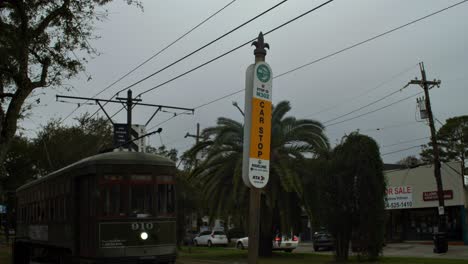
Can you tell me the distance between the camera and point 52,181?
707 inches

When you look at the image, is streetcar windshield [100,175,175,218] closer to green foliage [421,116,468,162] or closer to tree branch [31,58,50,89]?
tree branch [31,58,50,89]

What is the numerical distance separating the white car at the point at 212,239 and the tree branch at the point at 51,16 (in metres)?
29.4

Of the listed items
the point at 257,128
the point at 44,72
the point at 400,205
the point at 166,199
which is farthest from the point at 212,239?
the point at 257,128

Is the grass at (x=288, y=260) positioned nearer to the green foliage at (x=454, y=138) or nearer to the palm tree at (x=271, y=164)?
the palm tree at (x=271, y=164)

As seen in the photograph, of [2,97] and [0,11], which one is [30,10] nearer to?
[0,11]

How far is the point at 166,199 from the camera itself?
15195 millimetres

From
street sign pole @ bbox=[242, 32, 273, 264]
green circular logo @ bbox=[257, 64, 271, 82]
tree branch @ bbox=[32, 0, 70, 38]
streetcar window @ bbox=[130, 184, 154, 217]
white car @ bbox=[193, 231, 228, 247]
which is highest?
tree branch @ bbox=[32, 0, 70, 38]

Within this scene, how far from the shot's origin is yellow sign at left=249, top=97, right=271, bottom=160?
303 inches

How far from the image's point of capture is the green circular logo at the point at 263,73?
7.98 m

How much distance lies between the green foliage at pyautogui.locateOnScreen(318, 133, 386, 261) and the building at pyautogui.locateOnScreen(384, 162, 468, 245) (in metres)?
14.4

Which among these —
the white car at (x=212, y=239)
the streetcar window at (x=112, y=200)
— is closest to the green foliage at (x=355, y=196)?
the streetcar window at (x=112, y=200)

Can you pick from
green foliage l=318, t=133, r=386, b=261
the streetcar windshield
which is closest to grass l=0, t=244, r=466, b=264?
green foliage l=318, t=133, r=386, b=261

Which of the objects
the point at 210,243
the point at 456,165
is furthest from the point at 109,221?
the point at 210,243

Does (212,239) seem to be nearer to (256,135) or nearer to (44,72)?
(44,72)
